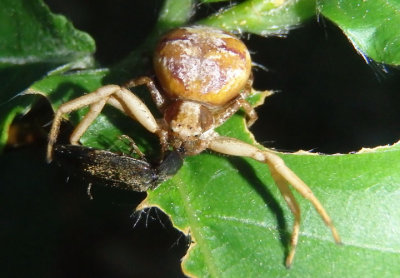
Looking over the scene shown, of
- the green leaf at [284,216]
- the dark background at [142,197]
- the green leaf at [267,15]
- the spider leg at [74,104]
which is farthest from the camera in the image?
the dark background at [142,197]

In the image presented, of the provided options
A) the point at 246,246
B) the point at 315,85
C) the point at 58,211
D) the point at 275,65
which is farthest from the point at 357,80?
the point at 58,211

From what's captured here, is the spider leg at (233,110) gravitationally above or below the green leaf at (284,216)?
above

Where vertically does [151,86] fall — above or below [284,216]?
above

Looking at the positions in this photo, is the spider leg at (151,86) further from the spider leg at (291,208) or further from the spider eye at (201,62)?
the spider leg at (291,208)

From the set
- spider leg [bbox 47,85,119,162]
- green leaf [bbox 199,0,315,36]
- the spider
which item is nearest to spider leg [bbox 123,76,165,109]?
the spider

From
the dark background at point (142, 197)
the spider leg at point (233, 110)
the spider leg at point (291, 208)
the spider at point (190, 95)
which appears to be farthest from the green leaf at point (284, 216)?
A: the dark background at point (142, 197)

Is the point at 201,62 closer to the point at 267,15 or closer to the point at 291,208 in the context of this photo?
the point at 267,15

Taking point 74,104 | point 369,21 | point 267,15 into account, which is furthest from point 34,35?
point 369,21
